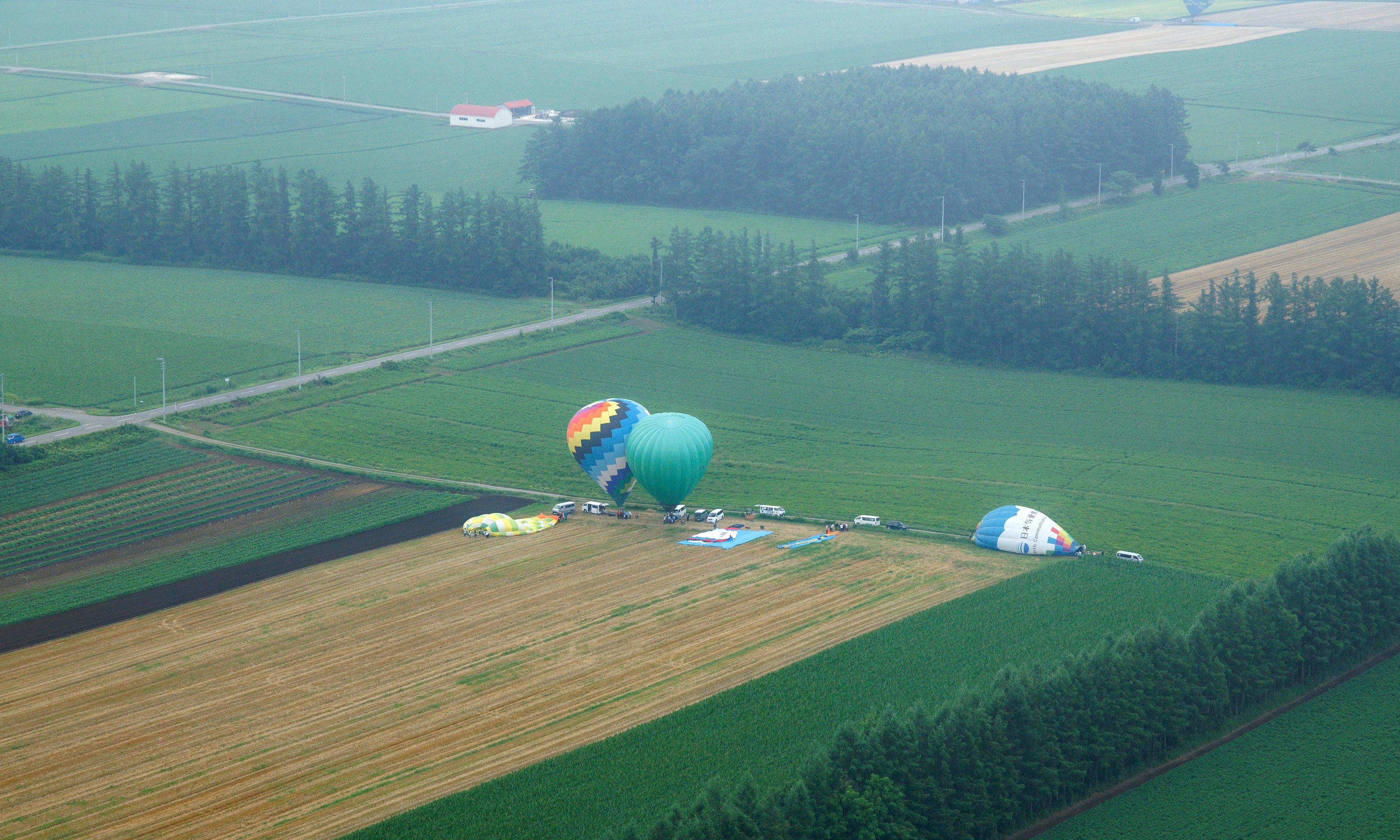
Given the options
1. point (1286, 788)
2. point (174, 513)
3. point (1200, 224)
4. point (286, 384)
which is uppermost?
point (1200, 224)

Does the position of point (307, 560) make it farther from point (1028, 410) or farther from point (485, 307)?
point (485, 307)

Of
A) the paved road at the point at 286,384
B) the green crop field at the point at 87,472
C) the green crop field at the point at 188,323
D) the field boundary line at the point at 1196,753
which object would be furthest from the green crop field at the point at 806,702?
the green crop field at the point at 188,323

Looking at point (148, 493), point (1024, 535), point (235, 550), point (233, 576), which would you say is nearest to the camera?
point (233, 576)

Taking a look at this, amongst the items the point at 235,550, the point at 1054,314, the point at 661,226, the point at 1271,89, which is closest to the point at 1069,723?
the point at 235,550

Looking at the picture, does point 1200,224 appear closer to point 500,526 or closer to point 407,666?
point 500,526

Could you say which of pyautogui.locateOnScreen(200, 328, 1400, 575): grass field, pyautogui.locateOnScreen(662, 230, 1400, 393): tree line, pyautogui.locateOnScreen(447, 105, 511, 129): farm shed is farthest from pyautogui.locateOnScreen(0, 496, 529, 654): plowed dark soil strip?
pyautogui.locateOnScreen(447, 105, 511, 129): farm shed

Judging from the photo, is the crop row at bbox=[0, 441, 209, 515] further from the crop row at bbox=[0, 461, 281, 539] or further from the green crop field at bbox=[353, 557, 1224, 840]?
the green crop field at bbox=[353, 557, 1224, 840]

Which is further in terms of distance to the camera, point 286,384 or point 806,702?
point 286,384
